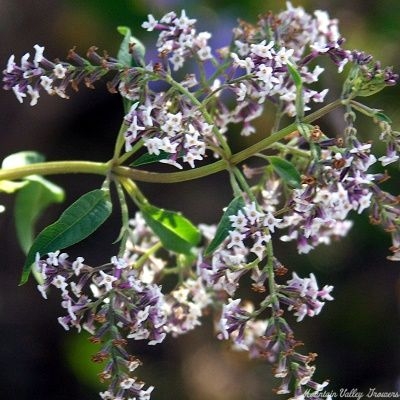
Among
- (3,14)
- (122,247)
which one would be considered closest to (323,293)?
(122,247)

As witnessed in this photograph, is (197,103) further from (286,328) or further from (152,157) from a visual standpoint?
(286,328)

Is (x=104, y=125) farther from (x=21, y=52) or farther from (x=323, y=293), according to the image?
(x=323, y=293)

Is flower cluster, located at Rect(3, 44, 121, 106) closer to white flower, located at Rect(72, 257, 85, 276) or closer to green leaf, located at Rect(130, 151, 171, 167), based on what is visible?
green leaf, located at Rect(130, 151, 171, 167)

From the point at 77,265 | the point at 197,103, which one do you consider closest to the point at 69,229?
the point at 77,265

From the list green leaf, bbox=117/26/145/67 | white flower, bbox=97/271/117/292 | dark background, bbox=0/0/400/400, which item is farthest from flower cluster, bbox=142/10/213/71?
dark background, bbox=0/0/400/400

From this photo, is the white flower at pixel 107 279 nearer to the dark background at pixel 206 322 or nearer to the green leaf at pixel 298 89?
the green leaf at pixel 298 89

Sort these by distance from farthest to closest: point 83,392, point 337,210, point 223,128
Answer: point 83,392, point 223,128, point 337,210

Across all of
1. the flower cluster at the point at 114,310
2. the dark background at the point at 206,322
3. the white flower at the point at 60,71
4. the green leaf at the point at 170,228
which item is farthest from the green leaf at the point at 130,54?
the dark background at the point at 206,322
